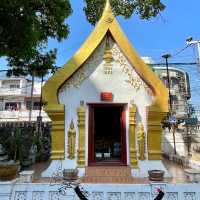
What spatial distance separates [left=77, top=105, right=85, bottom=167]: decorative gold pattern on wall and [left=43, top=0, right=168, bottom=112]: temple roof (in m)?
0.58

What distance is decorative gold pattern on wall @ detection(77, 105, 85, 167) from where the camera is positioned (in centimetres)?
772

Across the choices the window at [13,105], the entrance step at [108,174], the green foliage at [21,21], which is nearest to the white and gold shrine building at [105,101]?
the entrance step at [108,174]

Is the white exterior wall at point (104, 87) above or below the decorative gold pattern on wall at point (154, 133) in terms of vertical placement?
above

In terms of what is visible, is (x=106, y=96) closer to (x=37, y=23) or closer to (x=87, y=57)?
(x=87, y=57)

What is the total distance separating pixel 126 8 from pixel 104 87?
5.23 metres

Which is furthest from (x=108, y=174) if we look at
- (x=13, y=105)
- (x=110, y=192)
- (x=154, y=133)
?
(x=13, y=105)

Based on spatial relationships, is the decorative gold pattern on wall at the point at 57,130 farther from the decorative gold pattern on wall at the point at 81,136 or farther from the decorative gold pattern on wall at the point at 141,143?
the decorative gold pattern on wall at the point at 141,143

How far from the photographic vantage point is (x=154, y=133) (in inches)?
310

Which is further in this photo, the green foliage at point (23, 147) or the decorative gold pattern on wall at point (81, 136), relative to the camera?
the green foliage at point (23, 147)

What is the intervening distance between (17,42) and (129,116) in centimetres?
389

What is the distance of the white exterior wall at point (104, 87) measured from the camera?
26.3ft

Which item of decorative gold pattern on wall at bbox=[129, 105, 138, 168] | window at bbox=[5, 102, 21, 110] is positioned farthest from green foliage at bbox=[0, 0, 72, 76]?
window at bbox=[5, 102, 21, 110]

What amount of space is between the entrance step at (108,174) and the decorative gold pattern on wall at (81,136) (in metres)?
0.30

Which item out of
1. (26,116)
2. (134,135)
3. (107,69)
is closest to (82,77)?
(107,69)
